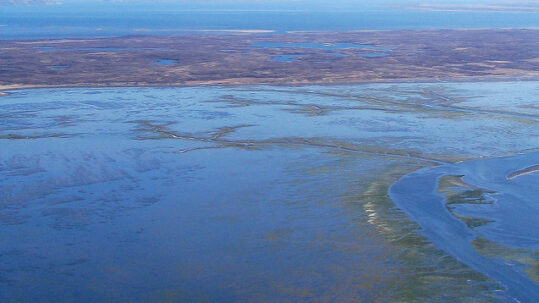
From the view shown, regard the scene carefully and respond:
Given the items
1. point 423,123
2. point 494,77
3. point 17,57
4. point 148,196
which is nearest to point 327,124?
point 423,123

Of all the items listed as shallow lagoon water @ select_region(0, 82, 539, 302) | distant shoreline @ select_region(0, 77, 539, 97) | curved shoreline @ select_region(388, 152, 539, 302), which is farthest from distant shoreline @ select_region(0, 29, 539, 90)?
curved shoreline @ select_region(388, 152, 539, 302)

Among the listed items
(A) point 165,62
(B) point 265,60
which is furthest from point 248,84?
(A) point 165,62

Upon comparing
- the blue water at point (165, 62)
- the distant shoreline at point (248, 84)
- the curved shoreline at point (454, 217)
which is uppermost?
the blue water at point (165, 62)

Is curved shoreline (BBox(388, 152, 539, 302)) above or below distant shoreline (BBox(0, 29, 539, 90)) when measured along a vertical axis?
below

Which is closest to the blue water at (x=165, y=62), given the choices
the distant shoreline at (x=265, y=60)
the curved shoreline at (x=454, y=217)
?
the distant shoreline at (x=265, y=60)

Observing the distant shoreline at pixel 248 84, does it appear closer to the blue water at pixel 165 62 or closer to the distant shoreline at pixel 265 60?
the distant shoreline at pixel 265 60

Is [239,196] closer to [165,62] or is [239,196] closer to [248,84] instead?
[248,84]

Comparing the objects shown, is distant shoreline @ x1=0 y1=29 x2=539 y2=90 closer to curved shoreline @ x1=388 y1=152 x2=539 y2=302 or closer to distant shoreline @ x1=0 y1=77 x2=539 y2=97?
distant shoreline @ x1=0 y1=77 x2=539 y2=97

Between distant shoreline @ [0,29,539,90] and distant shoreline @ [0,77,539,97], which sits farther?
distant shoreline @ [0,29,539,90]
